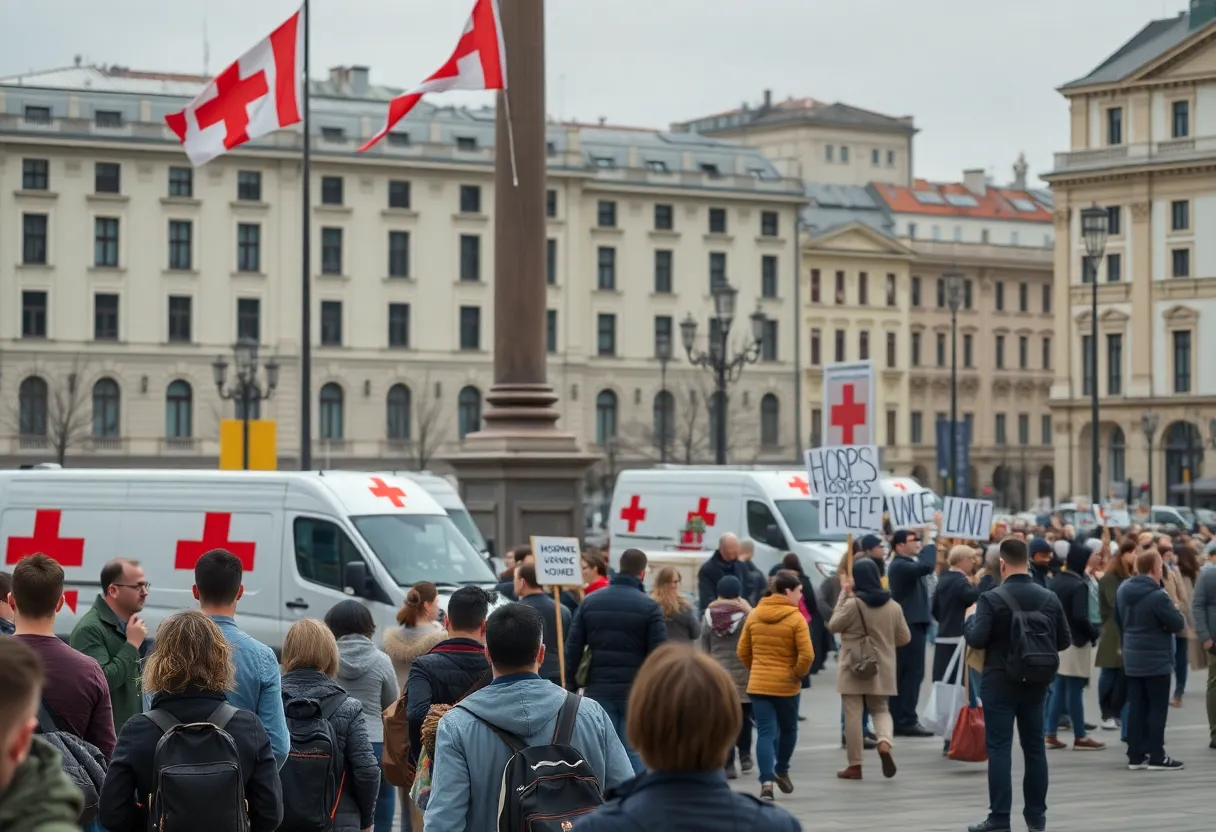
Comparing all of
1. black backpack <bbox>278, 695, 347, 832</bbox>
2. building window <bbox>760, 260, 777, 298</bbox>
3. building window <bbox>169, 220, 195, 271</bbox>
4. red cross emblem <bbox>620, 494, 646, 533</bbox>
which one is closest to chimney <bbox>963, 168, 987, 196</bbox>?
building window <bbox>760, 260, 777, 298</bbox>

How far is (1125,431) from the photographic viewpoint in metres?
89.0

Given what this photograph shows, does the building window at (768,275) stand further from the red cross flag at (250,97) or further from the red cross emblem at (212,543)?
the red cross emblem at (212,543)

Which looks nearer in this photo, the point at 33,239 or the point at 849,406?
the point at 849,406

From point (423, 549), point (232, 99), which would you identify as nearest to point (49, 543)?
point (423, 549)

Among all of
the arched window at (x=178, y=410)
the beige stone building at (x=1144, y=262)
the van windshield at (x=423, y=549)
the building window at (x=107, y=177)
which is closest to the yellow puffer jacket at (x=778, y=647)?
the van windshield at (x=423, y=549)

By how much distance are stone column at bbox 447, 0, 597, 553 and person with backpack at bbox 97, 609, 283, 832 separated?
1460 centimetres

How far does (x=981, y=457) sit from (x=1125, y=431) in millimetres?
25720

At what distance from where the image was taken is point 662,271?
94.0m

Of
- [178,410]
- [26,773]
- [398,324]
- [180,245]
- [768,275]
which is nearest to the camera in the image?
[26,773]

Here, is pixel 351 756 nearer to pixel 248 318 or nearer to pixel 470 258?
pixel 248 318

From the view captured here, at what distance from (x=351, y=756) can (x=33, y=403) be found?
249 feet

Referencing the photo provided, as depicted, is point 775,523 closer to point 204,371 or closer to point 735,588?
point 735,588

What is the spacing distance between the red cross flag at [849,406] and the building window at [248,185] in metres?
69.0

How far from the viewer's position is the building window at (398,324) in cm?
8800
